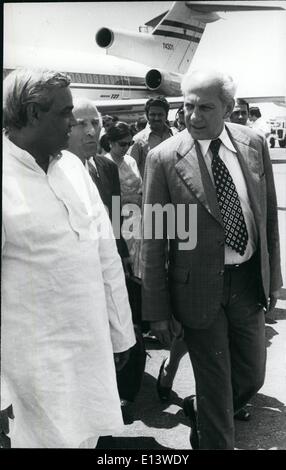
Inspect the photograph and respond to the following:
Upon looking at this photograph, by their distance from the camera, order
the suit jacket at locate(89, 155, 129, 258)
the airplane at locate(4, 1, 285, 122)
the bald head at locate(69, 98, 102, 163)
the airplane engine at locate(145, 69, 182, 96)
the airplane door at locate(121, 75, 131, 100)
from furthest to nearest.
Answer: the airplane door at locate(121, 75, 131, 100)
the airplane engine at locate(145, 69, 182, 96)
the airplane at locate(4, 1, 285, 122)
the suit jacket at locate(89, 155, 129, 258)
the bald head at locate(69, 98, 102, 163)

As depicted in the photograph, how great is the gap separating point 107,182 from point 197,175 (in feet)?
3.63

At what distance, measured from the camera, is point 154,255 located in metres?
2.77

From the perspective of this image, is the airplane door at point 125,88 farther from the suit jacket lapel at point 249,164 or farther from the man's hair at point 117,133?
the suit jacket lapel at point 249,164

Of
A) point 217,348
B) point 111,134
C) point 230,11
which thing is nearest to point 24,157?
point 217,348

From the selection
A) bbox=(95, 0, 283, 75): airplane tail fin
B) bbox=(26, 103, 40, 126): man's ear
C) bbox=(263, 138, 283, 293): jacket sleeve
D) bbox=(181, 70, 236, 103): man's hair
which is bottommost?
bbox=(263, 138, 283, 293): jacket sleeve

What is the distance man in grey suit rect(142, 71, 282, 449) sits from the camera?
8.85 feet

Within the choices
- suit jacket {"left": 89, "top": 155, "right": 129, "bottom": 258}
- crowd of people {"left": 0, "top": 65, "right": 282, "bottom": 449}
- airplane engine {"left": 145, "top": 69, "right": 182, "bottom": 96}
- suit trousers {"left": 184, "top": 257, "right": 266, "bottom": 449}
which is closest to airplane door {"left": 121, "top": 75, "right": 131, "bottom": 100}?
airplane engine {"left": 145, "top": 69, "right": 182, "bottom": 96}

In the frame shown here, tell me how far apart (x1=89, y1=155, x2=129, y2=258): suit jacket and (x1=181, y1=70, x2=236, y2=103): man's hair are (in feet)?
3.48

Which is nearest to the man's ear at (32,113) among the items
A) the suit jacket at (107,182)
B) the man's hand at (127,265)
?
the suit jacket at (107,182)

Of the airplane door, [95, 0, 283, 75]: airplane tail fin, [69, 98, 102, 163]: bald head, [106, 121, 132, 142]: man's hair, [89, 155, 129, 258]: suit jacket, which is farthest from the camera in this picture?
the airplane door

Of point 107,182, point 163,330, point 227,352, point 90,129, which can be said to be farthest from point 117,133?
point 227,352

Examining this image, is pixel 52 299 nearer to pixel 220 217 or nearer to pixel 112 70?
pixel 220 217

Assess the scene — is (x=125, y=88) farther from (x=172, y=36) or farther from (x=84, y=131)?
(x=84, y=131)

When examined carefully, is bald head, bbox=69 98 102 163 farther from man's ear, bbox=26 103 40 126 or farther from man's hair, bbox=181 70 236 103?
man's ear, bbox=26 103 40 126
